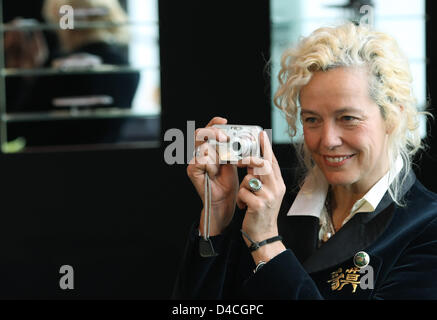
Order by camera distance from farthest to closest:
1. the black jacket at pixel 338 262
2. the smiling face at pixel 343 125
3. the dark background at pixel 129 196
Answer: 1. the dark background at pixel 129 196
2. the smiling face at pixel 343 125
3. the black jacket at pixel 338 262

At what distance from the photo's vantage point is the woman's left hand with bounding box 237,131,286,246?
140 cm

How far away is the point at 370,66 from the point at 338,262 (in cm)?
47

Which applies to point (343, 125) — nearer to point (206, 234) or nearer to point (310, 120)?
point (310, 120)

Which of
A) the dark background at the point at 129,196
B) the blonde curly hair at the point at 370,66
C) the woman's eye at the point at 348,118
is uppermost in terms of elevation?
the blonde curly hair at the point at 370,66

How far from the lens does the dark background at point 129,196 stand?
2871 millimetres

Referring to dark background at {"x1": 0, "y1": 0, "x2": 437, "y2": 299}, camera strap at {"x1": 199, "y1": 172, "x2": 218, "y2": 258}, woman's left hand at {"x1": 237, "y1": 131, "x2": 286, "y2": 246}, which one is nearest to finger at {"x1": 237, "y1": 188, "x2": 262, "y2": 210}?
woman's left hand at {"x1": 237, "y1": 131, "x2": 286, "y2": 246}

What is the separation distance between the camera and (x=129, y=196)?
117 inches

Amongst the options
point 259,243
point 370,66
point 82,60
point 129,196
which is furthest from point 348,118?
point 82,60

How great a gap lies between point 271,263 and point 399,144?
1.57 ft

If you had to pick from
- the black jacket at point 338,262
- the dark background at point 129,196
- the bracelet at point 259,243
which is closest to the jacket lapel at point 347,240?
the black jacket at point 338,262

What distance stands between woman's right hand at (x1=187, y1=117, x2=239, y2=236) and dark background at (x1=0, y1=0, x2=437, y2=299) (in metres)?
1.29

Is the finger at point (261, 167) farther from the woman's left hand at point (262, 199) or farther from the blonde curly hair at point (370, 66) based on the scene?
the blonde curly hair at point (370, 66)

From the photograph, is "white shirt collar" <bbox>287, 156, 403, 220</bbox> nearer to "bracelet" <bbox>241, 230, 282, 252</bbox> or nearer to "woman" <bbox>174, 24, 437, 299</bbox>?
"woman" <bbox>174, 24, 437, 299</bbox>

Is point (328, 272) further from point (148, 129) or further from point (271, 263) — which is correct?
point (148, 129)
